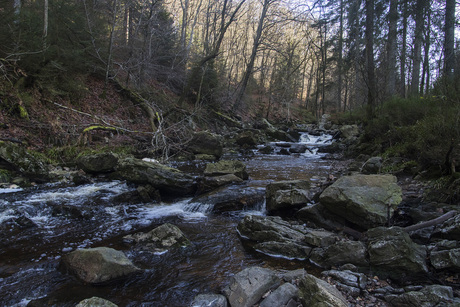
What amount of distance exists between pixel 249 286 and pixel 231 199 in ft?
11.4

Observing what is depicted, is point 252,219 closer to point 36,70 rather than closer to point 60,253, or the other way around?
point 60,253

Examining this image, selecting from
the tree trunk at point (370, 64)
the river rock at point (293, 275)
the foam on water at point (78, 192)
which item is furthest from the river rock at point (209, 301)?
the tree trunk at point (370, 64)

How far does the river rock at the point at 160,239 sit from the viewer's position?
4551mm

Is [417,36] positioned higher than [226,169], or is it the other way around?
[417,36]

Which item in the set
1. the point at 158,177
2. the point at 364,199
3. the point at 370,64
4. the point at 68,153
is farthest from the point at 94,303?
the point at 370,64

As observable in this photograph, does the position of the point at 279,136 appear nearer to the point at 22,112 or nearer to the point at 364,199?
the point at 22,112

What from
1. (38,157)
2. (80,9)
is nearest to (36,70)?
(38,157)

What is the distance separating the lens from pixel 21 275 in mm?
3654

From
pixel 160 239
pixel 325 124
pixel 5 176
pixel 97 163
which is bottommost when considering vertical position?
pixel 160 239

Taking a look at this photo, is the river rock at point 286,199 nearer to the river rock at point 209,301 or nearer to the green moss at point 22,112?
the river rock at point 209,301

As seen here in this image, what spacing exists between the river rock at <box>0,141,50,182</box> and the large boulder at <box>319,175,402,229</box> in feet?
25.0

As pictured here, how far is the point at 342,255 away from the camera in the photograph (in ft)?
12.6

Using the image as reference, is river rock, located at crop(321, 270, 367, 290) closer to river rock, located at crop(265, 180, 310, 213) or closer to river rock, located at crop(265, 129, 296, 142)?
river rock, located at crop(265, 180, 310, 213)

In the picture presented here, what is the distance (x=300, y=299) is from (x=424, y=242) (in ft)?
7.44
